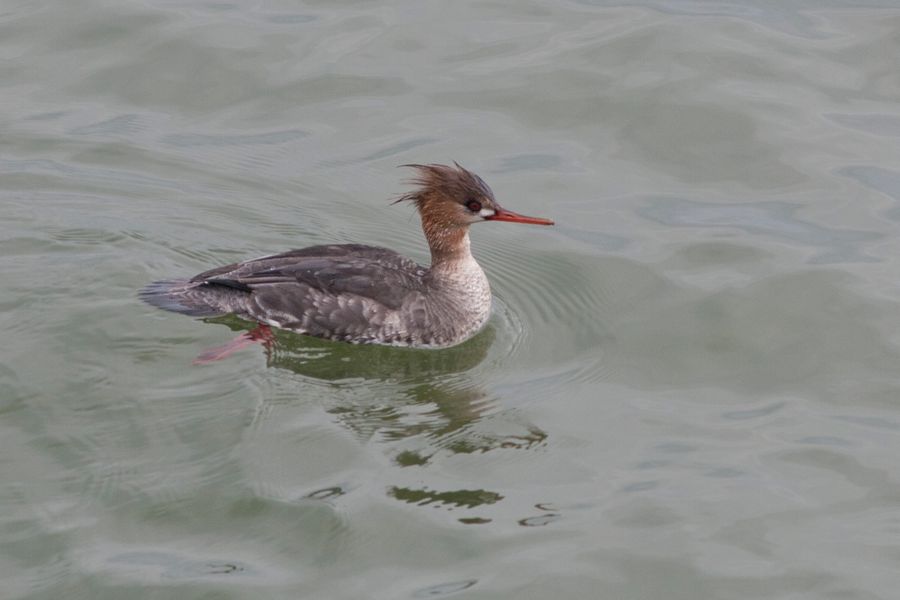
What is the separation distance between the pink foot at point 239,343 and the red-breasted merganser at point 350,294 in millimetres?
149

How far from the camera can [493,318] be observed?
10.5m

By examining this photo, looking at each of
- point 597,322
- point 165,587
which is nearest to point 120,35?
point 597,322

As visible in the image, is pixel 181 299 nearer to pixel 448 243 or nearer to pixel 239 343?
pixel 239 343

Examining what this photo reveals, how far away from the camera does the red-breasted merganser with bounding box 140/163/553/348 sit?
9.88 m

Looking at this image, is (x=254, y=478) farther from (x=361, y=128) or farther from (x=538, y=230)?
(x=361, y=128)

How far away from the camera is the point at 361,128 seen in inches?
496

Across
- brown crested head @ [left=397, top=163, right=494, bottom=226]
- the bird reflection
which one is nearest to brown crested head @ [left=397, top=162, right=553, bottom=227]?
brown crested head @ [left=397, top=163, right=494, bottom=226]

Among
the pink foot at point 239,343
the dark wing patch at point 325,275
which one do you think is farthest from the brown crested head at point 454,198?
the pink foot at point 239,343

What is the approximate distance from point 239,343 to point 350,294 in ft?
2.75

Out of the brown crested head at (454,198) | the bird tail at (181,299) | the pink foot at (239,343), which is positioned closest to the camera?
the pink foot at (239,343)

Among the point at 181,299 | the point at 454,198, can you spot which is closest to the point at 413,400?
the point at 454,198

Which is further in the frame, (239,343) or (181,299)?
(181,299)

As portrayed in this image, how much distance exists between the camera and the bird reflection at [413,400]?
8.42m

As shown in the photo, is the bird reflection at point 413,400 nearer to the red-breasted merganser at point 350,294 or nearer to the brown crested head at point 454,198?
the red-breasted merganser at point 350,294
